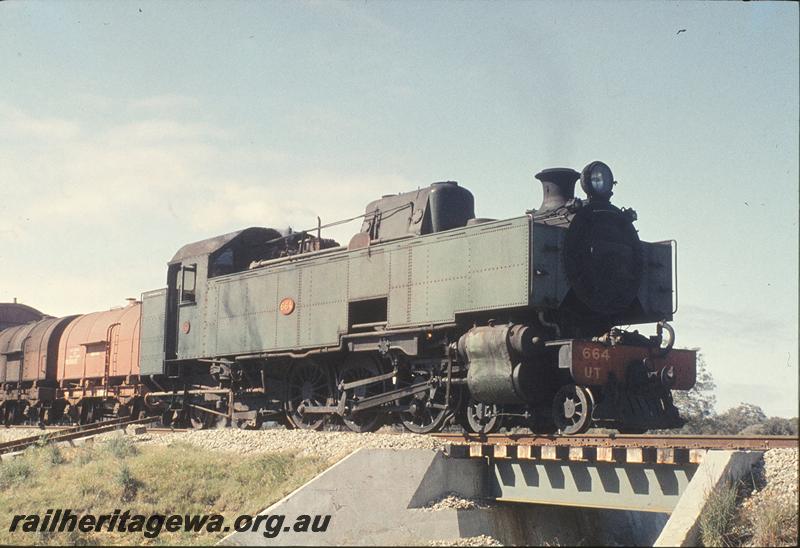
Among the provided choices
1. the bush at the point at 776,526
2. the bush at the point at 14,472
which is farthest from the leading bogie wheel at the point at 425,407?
the bush at the point at 14,472

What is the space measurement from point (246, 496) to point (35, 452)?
21.0ft

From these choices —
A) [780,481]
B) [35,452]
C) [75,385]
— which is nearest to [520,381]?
[780,481]

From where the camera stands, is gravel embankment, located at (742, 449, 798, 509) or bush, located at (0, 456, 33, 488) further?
bush, located at (0, 456, 33, 488)

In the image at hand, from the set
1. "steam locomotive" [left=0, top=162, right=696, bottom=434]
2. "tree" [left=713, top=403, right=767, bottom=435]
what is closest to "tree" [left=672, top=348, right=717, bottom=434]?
"tree" [left=713, top=403, right=767, bottom=435]

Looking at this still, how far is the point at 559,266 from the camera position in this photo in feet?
40.2

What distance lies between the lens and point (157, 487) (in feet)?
39.0

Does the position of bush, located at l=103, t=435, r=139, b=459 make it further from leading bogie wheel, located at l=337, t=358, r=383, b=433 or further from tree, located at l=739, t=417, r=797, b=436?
tree, located at l=739, t=417, r=797, b=436

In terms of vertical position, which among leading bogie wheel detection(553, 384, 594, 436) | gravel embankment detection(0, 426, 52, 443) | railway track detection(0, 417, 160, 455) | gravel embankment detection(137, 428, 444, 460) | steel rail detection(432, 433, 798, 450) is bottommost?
gravel embankment detection(0, 426, 52, 443)

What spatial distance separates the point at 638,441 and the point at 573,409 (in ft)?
3.93

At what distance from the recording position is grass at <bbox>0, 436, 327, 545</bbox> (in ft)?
35.4

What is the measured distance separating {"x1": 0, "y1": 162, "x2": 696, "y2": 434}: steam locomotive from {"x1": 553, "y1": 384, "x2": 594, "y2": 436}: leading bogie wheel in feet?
0.06

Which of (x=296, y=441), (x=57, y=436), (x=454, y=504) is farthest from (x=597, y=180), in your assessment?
(x=57, y=436)

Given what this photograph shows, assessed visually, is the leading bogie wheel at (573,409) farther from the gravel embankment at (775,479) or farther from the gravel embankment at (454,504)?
the gravel embankment at (775,479)

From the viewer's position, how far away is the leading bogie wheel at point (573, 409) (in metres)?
11.6
